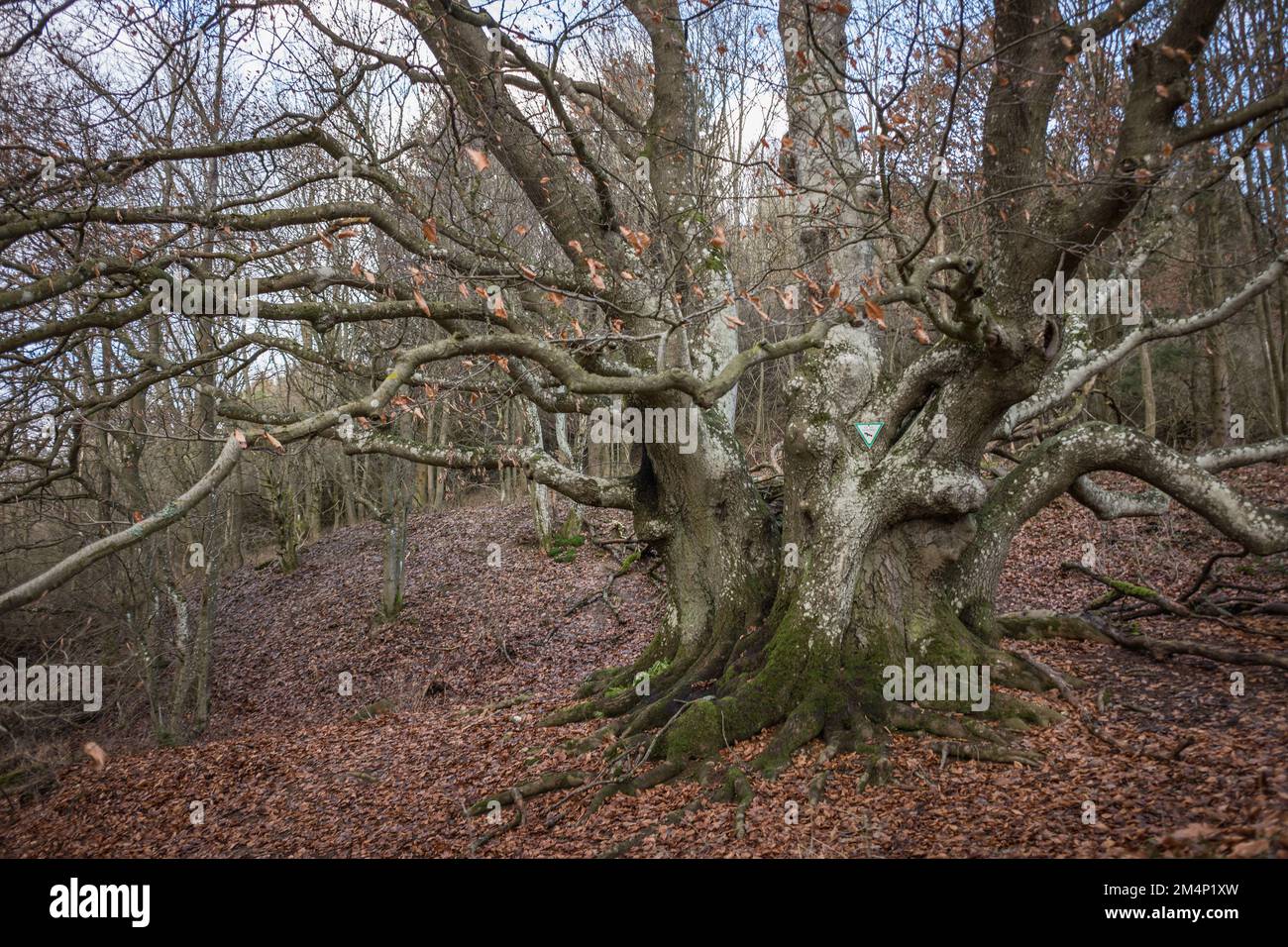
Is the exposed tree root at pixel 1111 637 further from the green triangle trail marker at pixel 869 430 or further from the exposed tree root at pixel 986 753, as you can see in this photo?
the green triangle trail marker at pixel 869 430

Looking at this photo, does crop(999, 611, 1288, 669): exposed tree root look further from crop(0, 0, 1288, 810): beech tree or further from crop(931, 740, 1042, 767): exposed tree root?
crop(931, 740, 1042, 767): exposed tree root

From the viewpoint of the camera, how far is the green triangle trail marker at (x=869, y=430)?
628cm

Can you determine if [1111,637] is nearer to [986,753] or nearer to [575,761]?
[986,753]

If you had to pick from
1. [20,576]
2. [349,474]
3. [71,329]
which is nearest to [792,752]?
[71,329]

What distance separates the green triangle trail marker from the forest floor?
2277 mm

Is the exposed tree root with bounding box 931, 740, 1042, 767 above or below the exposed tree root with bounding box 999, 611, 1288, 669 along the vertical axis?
below

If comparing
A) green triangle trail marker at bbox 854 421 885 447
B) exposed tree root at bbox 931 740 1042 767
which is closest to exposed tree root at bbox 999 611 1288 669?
exposed tree root at bbox 931 740 1042 767

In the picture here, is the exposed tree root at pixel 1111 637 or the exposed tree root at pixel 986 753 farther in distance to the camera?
the exposed tree root at pixel 1111 637

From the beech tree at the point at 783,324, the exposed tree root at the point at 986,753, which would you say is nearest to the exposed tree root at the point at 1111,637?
the beech tree at the point at 783,324

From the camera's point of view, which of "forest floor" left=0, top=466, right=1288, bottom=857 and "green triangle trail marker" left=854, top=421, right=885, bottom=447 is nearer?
"forest floor" left=0, top=466, right=1288, bottom=857

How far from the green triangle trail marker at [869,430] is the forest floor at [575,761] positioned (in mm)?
2277

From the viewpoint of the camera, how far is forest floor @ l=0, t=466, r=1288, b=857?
Result: 173 inches

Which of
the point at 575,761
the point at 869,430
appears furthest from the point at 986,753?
the point at 575,761
